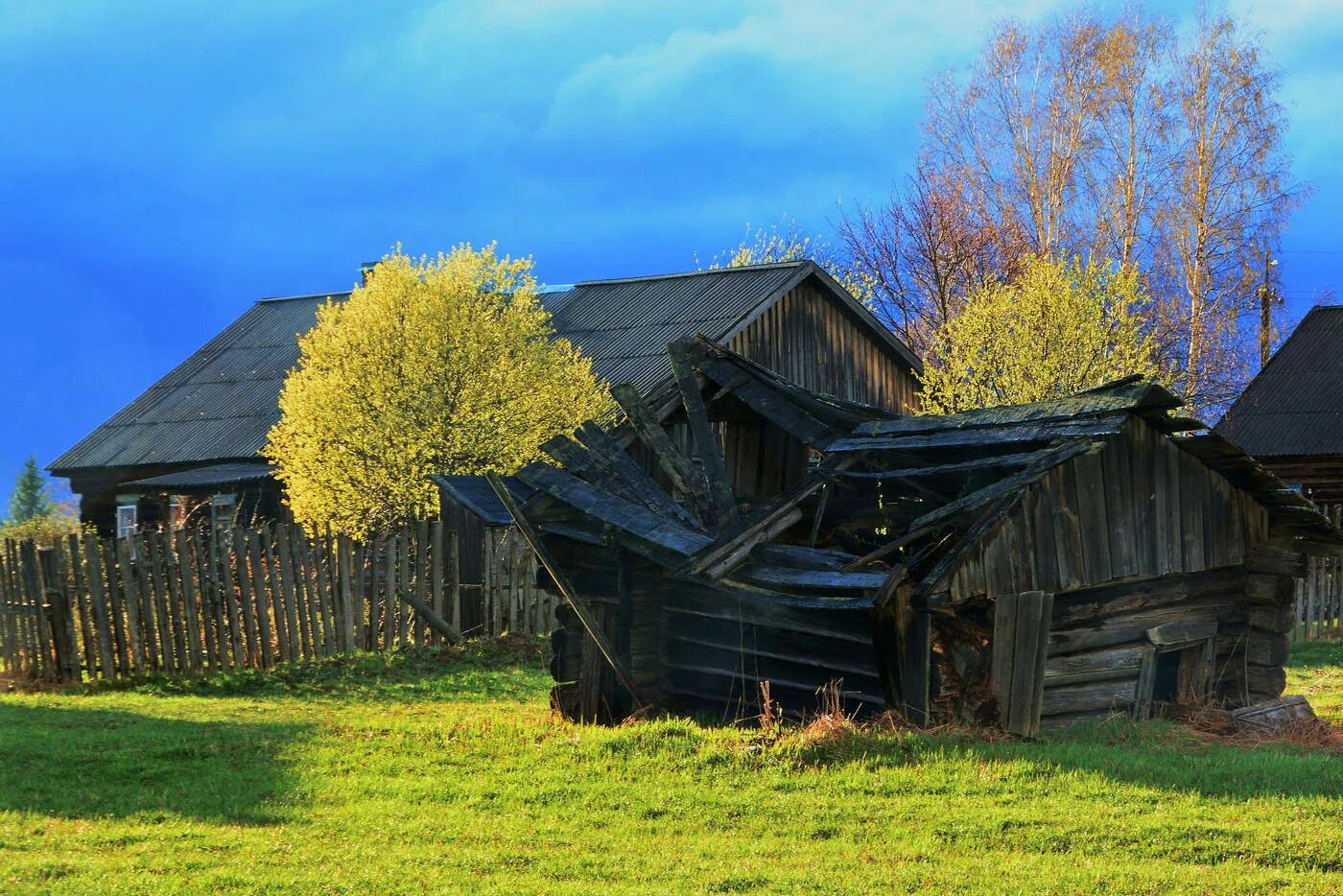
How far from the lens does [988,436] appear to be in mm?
11750

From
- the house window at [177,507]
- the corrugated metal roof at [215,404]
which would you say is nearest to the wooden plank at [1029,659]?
the house window at [177,507]

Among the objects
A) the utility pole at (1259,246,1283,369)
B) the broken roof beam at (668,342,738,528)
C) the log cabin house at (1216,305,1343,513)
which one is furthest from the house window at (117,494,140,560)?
the utility pole at (1259,246,1283,369)

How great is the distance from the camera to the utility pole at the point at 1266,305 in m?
44.6

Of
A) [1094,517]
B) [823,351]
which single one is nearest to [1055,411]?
[1094,517]

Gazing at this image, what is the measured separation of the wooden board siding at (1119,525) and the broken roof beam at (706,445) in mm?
2941

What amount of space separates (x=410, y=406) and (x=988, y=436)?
13.5m

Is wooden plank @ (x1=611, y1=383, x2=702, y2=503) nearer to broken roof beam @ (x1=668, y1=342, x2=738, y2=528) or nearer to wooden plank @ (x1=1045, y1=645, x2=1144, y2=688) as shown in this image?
broken roof beam @ (x1=668, y1=342, x2=738, y2=528)

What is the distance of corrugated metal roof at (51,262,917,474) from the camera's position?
1184 inches

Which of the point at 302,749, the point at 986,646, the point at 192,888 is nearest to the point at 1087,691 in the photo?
the point at 986,646

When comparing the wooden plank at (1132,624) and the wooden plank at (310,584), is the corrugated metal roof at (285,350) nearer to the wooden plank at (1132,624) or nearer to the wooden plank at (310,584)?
the wooden plank at (310,584)

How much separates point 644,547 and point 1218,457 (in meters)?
5.82

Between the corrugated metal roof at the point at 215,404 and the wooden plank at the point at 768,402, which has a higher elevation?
the corrugated metal roof at the point at 215,404

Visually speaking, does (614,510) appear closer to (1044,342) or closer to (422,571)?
(422,571)

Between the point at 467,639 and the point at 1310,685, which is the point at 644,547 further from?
the point at 1310,685
